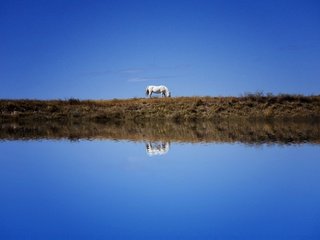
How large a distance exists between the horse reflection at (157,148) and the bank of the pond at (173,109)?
48.7ft

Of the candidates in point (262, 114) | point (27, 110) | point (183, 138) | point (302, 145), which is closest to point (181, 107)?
point (262, 114)

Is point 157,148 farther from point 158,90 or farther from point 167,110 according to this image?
point 158,90

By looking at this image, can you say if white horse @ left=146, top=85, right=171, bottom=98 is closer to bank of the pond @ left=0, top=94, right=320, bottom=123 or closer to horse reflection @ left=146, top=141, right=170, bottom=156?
bank of the pond @ left=0, top=94, right=320, bottom=123

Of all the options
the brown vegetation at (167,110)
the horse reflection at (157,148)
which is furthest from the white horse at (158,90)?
the horse reflection at (157,148)

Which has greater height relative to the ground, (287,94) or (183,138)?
(287,94)

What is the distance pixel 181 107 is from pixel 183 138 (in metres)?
15.2

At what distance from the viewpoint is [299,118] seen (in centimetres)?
3112

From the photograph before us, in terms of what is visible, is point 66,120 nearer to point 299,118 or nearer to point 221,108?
point 221,108

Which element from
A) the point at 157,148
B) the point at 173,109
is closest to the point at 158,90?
the point at 173,109

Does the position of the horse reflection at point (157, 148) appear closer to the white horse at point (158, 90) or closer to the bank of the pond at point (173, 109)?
the bank of the pond at point (173, 109)

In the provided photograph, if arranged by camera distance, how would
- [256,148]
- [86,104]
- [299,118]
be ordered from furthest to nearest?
1. [86,104]
2. [299,118]
3. [256,148]

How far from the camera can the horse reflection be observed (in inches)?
572

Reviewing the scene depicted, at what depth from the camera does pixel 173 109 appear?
33.8 meters

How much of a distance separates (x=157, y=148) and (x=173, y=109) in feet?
60.5
